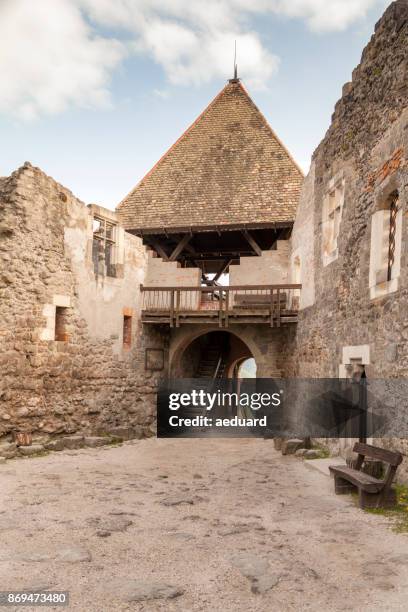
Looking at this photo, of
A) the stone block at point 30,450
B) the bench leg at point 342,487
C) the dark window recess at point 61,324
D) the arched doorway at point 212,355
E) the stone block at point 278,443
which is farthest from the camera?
the arched doorway at point 212,355

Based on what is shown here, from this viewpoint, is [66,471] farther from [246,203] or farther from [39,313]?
[246,203]

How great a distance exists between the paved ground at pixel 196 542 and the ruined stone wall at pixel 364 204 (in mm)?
1897

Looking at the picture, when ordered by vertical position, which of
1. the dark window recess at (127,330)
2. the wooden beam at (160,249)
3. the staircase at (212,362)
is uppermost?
the wooden beam at (160,249)

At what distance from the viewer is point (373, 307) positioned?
26.6ft

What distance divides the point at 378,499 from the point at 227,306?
26.6 ft

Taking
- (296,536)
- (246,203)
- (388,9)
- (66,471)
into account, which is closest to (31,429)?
(66,471)

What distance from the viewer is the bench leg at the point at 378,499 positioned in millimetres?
6301

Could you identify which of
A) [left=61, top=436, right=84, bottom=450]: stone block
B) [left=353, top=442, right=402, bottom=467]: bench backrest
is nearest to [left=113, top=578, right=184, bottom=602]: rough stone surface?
[left=353, top=442, right=402, bottom=467]: bench backrest

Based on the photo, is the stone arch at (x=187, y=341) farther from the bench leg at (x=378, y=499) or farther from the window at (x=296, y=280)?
the bench leg at (x=378, y=499)

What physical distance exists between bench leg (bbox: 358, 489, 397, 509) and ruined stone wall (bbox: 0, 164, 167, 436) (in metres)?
7.16

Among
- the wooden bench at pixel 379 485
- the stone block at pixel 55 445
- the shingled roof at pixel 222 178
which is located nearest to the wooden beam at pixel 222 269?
the shingled roof at pixel 222 178

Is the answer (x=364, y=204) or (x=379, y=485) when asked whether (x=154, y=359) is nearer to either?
(x=364, y=204)

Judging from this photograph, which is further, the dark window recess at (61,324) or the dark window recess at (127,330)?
the dark window recess at (127,330)

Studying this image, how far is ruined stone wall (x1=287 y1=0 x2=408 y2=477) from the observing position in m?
7.36
